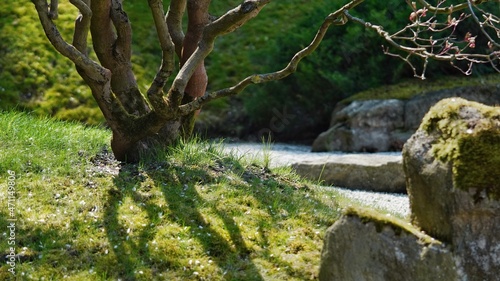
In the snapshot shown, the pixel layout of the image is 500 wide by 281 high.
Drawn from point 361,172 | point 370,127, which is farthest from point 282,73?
point 370,127

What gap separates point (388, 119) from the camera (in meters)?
10.9

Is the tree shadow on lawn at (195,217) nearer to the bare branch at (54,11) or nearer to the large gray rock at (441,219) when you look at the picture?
the large gray rock at (441,219)

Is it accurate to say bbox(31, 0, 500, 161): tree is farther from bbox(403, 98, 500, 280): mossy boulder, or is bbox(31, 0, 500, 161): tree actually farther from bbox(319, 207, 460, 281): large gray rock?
bbox(319, 207, 460, 281): large gray rock

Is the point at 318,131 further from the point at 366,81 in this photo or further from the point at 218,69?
the point at 218,69

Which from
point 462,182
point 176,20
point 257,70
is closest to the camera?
point 462,182

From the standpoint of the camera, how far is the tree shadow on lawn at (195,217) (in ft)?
15.1

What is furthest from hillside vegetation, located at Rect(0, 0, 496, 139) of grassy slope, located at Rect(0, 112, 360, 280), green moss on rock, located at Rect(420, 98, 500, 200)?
green moss on rock, located at Rect(420, 98, 500, 200)

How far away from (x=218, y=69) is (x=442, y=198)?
9.64 meters

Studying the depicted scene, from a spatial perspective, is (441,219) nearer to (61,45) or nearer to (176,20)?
(61,45)

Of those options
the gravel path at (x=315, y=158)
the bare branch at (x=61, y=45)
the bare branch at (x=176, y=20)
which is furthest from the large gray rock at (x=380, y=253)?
the bare branch at (x=176, y=20)

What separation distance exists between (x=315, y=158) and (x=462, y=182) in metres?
5.76

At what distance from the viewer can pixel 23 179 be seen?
18.1 feet

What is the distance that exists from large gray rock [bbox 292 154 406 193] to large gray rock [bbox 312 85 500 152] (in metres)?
1.61

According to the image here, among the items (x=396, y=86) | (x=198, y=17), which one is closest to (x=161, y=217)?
(x=198, y=17)
